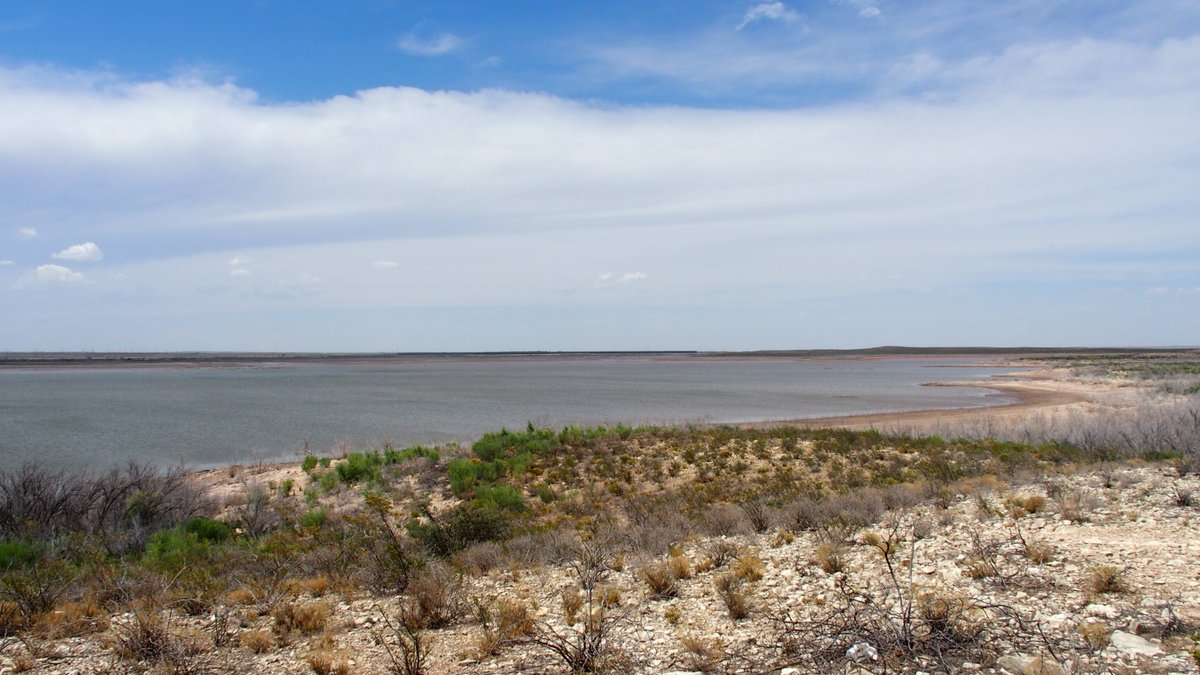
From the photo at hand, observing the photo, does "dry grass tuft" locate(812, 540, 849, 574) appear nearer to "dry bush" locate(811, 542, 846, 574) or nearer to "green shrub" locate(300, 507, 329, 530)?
"dry bush" locate(811, 542, 846, 574)

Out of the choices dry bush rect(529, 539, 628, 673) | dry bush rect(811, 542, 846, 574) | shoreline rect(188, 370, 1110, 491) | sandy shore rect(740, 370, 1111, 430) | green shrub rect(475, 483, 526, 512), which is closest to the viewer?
dry bush rect(529, 539, 628, 673)

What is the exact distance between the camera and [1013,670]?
4418 mm

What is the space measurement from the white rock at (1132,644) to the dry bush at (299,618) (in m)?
5.91

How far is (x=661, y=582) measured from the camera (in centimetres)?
675

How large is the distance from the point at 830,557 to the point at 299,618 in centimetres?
493

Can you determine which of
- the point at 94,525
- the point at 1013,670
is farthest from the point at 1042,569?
the point at 94,525

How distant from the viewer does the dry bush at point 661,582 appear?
6.68m

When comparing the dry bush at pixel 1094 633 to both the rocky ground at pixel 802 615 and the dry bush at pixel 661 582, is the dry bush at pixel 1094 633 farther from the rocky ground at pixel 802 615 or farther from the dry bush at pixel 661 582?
the dry bush at pixel 661 582

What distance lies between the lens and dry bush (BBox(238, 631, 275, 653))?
5.78 m

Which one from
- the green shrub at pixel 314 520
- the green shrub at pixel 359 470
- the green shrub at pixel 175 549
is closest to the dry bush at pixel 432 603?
the green shrub at pixel 175 549

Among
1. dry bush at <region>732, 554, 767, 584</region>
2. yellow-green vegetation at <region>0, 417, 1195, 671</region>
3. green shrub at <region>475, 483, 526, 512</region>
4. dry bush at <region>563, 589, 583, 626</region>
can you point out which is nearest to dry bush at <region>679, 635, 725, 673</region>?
yellow-green vegetation at <region>0, 417, 1195, 671</region>

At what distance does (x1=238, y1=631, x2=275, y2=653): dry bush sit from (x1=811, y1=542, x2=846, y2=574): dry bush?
4.95 meters

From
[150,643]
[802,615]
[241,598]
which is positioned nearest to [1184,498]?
[802,615]

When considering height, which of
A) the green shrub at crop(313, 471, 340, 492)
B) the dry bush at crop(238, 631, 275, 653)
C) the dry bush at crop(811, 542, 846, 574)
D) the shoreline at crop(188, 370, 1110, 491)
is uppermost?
the dry bush at crop(811, 542, 846, 574)
